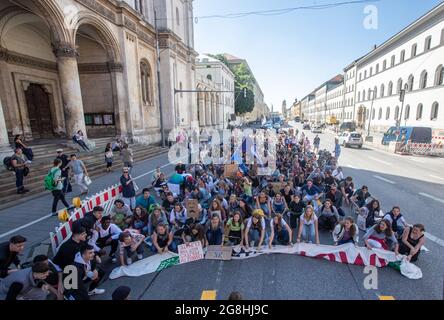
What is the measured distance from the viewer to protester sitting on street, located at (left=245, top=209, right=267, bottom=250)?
5258mm

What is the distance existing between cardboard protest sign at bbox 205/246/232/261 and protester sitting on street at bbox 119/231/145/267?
60.3 inches

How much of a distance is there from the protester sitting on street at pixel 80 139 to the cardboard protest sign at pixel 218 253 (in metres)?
10.9

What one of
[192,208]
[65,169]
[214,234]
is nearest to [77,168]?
[65,169]

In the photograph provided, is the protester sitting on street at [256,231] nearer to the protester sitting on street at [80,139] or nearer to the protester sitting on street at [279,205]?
the protester sitting on street at [279,205]

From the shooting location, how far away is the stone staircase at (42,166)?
7844 mm

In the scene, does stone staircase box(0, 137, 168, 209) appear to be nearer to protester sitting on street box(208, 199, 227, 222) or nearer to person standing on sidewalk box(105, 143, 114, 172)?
person standing on sidewalk box(105, 143, 114, 172)

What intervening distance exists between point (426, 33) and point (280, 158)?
96.2 feet

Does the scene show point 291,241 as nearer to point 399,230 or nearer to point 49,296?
point 399,230

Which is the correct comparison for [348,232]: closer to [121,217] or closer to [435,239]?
[435,239]

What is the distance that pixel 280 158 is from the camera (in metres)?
12.7

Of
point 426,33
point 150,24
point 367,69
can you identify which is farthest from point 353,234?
point 367,69

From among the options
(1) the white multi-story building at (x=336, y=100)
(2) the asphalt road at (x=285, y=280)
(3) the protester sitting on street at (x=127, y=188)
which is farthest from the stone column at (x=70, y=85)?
(1) the white multi-story building at (x=336, y=100)

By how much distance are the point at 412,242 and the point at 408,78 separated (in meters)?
35.5

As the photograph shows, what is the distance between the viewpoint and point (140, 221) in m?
5.89
